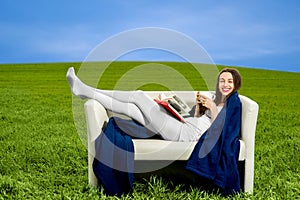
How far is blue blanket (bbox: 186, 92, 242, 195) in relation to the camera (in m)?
3.96

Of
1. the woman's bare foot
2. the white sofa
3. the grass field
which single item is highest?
the woman's bare foot

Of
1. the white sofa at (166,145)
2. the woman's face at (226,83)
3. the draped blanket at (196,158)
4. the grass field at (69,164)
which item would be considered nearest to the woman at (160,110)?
the woman's face at (226,83)

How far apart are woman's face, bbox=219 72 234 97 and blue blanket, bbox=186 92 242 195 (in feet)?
1.13

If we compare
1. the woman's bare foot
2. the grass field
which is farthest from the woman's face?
the woman's bare foot

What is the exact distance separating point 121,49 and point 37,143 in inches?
109

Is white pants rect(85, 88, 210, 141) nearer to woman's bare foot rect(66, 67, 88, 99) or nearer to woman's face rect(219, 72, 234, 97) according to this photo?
woman's bare foot rect(66, 67, 88, 99)

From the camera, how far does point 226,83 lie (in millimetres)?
4359

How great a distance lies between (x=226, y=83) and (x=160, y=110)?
710 millimetres

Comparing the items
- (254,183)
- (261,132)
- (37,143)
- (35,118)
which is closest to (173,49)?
(254,183)

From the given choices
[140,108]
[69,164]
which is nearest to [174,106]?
[140,108]

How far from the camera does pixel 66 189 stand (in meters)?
4.33

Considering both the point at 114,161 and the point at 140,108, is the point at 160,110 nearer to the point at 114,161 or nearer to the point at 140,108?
the point at 140,108

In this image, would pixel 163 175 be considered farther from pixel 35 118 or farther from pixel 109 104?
pixel 35 118

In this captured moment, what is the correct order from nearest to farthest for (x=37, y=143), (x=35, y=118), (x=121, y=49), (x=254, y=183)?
(x=121, y=49) < (x=254, y=183) < (x=37, y=143) < (x=35, y=118)
